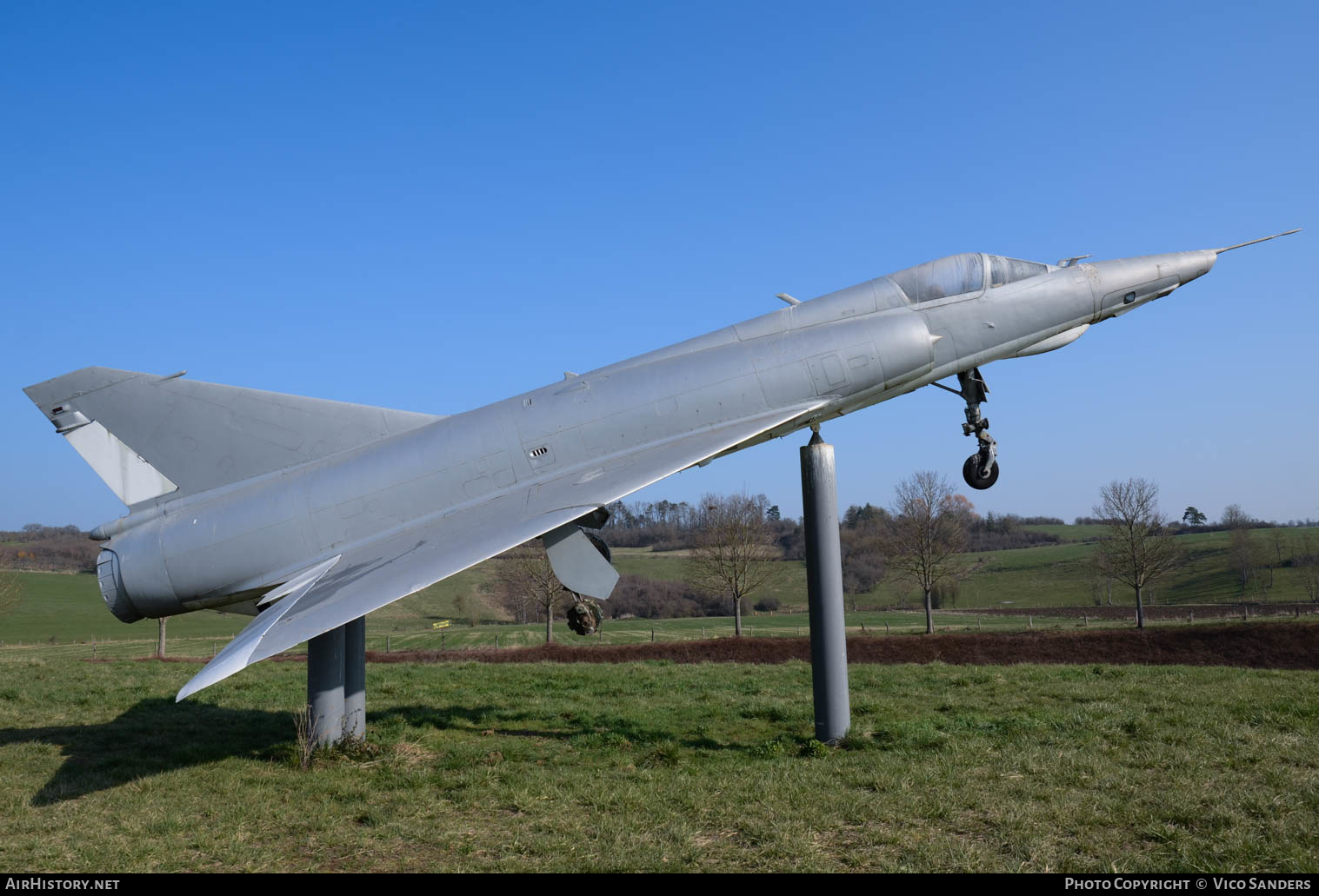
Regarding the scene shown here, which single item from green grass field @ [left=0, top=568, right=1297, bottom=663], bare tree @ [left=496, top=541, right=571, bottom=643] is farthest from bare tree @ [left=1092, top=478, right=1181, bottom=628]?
bare tree @ [left=496, top=541, right=571, bottom=643]

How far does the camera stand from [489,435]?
9961 mm

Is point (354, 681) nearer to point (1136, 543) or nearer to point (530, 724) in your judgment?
point (530, 724)

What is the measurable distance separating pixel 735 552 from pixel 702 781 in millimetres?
30267

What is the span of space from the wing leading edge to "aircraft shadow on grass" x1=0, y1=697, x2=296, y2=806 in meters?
2.43

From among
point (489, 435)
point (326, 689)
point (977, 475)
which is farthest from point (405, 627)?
point (977, 475)

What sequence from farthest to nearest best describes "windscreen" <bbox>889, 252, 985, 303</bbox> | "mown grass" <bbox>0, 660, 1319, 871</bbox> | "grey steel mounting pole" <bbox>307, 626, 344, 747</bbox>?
"windscreen" <bbox>889, 252, 985, 303</bbox>
"grey steel mounting pole" <bbox>307, 626, 344, 747</bbox>
"mown grass" <bbox>0, 660, 1319, 871</bbox>

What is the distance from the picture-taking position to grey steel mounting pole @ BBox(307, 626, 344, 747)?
9758mm

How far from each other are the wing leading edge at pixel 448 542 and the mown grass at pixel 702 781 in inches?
65.7

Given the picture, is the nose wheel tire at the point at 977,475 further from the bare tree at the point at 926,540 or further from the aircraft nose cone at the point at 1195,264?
the bare tree at the point at 926,540

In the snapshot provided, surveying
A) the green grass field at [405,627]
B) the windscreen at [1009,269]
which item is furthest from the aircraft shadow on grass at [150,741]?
the green grass field at [405,627]

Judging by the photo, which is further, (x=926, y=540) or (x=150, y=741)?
(x=926, y=540)

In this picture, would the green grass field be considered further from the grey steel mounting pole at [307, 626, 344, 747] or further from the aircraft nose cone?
the grey steel mounting pole at [307, 626, 344, 747]

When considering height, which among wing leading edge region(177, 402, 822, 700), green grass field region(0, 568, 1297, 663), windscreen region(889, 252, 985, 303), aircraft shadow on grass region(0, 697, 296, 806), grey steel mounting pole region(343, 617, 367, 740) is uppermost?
windscreen region(889, 252, 985, 303)

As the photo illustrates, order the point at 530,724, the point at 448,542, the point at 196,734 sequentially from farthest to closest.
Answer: the point at 530,724 < the point at 196,734 < the point at 448,542
